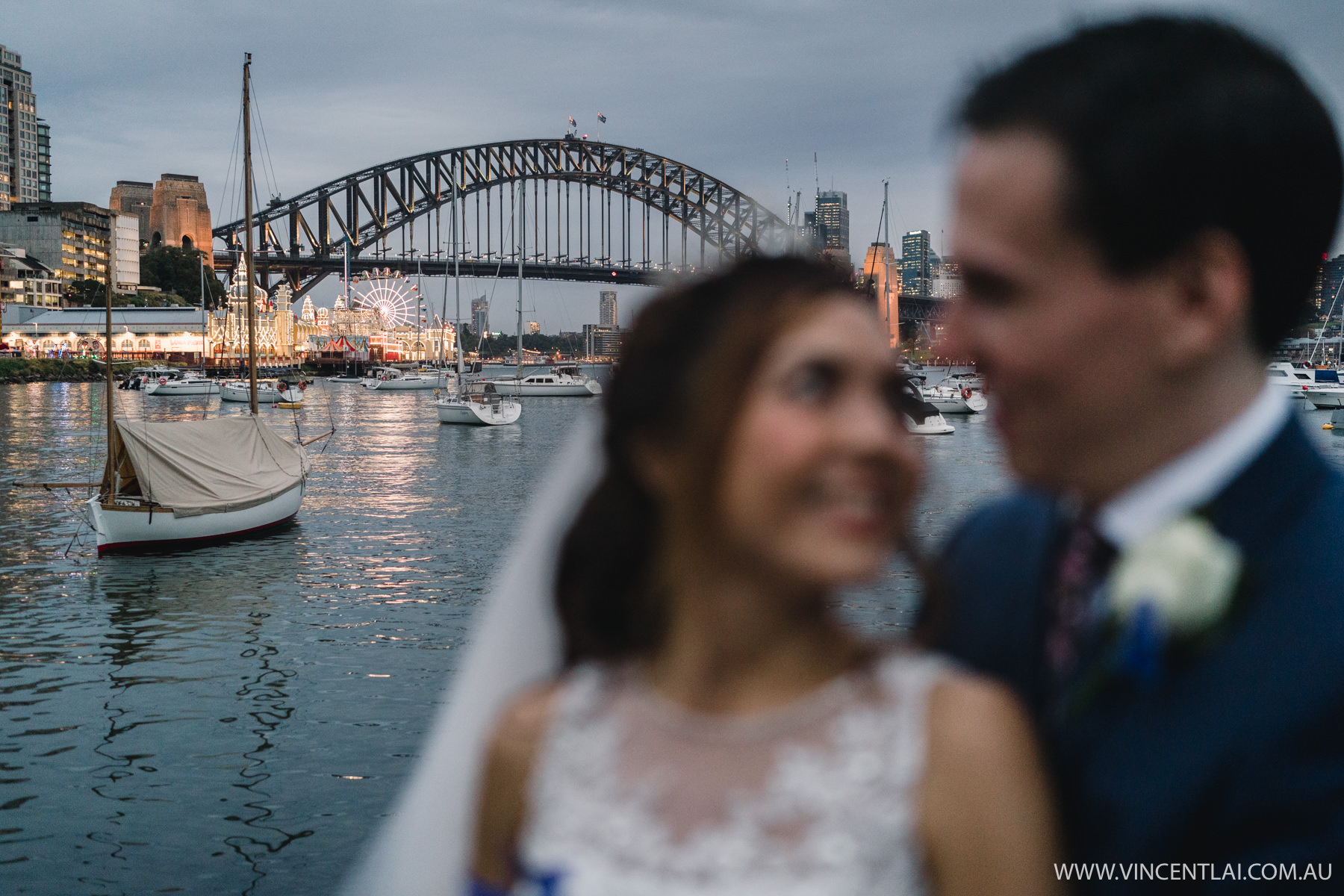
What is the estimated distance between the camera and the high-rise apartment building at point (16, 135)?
147375mm

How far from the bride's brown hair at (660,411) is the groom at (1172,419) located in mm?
195

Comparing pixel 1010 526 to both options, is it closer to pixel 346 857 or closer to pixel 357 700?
pixel 346 857

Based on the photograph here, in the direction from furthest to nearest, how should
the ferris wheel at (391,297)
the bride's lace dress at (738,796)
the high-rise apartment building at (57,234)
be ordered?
the high-rise apartment building at (57,234) < the ferris wheel at (391,297) < the bride's lace dress at (738,796)

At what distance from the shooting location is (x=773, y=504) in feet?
3.40

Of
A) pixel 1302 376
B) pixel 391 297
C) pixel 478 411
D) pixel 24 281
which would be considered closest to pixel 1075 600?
pixel 478 411

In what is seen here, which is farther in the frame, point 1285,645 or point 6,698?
point 6,698

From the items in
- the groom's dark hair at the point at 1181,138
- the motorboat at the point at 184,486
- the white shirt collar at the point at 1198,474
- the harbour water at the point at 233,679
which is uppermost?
the groom's dark hair at the point at 1181,138

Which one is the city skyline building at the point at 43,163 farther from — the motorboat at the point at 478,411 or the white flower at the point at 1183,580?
the white flower at the point at 1183,580

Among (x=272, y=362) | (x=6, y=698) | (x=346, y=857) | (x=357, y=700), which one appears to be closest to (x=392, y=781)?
(x=346, y=857)

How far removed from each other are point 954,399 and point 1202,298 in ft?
165

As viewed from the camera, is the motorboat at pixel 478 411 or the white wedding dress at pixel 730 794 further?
the motorboat at pixel 478 411

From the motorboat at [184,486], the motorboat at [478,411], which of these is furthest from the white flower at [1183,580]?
the motorboat at [478,411]

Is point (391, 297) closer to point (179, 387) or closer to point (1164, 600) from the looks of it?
point (179, 387)

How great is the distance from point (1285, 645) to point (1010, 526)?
417 millimetres
